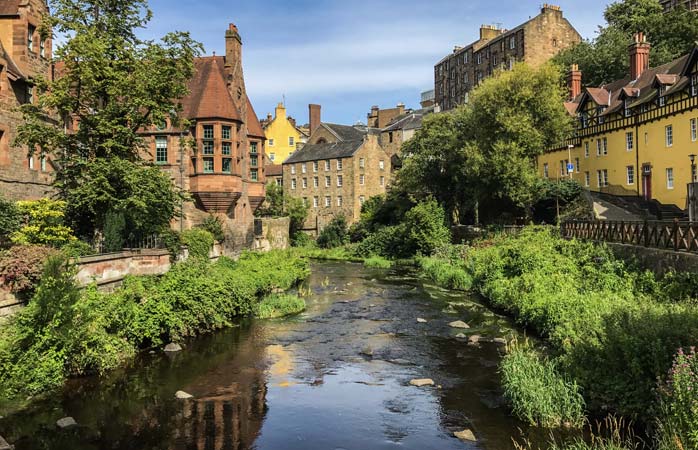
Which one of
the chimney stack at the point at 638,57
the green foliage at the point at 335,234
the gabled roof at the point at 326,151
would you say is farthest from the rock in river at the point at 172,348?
the gabled roof at the point at 326,151

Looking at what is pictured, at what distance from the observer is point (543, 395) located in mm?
12250

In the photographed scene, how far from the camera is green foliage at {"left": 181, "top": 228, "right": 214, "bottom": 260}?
29000 mm

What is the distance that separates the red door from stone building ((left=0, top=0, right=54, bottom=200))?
36.1m

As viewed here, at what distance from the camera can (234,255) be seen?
35625 millimetres

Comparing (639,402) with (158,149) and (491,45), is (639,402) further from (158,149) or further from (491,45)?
(491,45)

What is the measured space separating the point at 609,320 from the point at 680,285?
6.83 meters

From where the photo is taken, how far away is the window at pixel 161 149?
33094mm

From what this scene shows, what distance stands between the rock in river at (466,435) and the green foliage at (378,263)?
3515 centimetres

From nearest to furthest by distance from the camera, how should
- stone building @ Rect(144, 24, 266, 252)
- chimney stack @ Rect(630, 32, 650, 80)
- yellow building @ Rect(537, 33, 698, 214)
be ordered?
stone building @ Rect(144, 24, 266, 252), yellow building @ Rect(537, 33, 698, 214), chimney stack @ Rect(630, 32, 650, 80)

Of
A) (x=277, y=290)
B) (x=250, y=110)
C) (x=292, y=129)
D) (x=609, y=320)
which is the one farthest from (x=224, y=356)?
(x=292, y=129)

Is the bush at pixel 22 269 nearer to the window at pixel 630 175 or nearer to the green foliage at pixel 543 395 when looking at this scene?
the green foliage at pixel 543 395

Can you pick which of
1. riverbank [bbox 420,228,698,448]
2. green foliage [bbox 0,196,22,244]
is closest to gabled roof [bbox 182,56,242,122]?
green foliage [bbox 0,196,22,244]

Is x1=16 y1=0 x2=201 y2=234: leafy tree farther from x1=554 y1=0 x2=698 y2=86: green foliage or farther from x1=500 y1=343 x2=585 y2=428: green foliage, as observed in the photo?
x1=554 y1=0 x2=698 y2=86: green foliage

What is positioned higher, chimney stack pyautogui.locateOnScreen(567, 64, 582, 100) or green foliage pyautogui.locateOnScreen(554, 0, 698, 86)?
green foliage pyautogui.locateOnScreen(554, 0, 698, 86)
